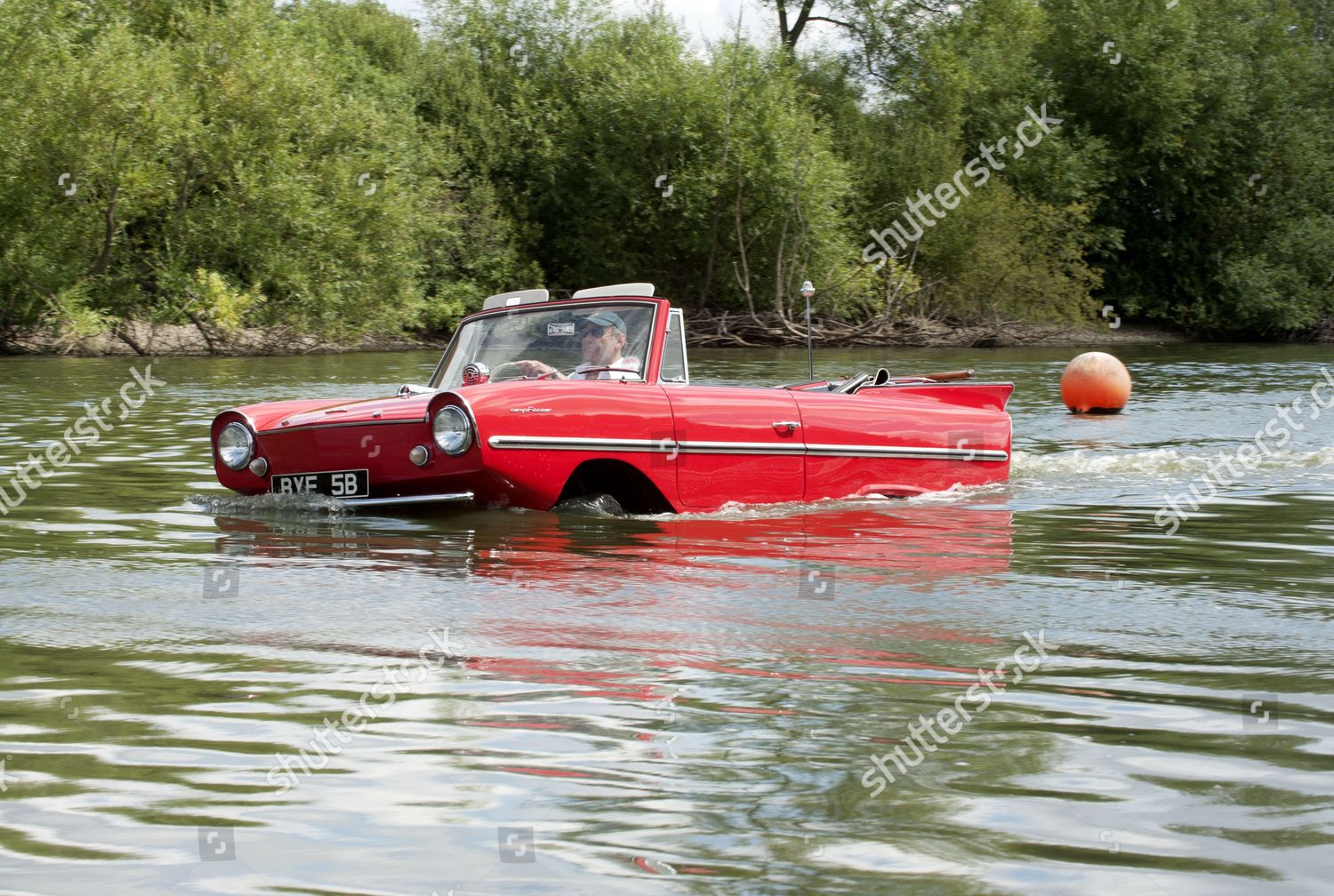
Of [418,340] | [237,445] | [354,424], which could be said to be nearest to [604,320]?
[354,424]

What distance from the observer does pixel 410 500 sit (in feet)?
26.0

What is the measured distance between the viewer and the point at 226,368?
25938 mm

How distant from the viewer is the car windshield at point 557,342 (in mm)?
8734

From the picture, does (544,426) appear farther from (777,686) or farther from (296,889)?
(296,889)

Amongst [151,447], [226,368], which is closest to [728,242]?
[226,368]

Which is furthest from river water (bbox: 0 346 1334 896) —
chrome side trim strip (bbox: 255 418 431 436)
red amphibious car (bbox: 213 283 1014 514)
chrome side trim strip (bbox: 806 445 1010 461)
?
chrome side trim strip (bbox: 255 418 431 436)

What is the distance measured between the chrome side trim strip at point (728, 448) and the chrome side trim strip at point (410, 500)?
0.44 metres

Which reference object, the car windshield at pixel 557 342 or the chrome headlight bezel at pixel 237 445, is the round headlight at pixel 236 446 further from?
the car windshield at pixel 557 342

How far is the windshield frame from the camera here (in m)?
8.69

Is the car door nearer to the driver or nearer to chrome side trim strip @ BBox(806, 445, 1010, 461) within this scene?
chrome side trim strip @ BBox(806, 445, 1010, 461)

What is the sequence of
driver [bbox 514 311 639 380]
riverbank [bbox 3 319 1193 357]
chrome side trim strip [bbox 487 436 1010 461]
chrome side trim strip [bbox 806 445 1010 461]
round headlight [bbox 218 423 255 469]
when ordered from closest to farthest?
chrome side trim strip [bbox 487 436 1010 461]
round headlight [bbox 218 423 255 469]
driver [bbox 514 311 639 380]
chrome side trim strip [bbox 806 445 1010 461]
riverbank [bbox 3 319 1193 357]

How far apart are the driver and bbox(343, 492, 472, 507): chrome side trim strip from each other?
41.1 inches

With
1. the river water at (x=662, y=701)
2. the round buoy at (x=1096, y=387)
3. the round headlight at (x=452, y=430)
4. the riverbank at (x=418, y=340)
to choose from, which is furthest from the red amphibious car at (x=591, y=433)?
the riverbank at (x=418, y=340)

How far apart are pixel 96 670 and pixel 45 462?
23.5 feet
